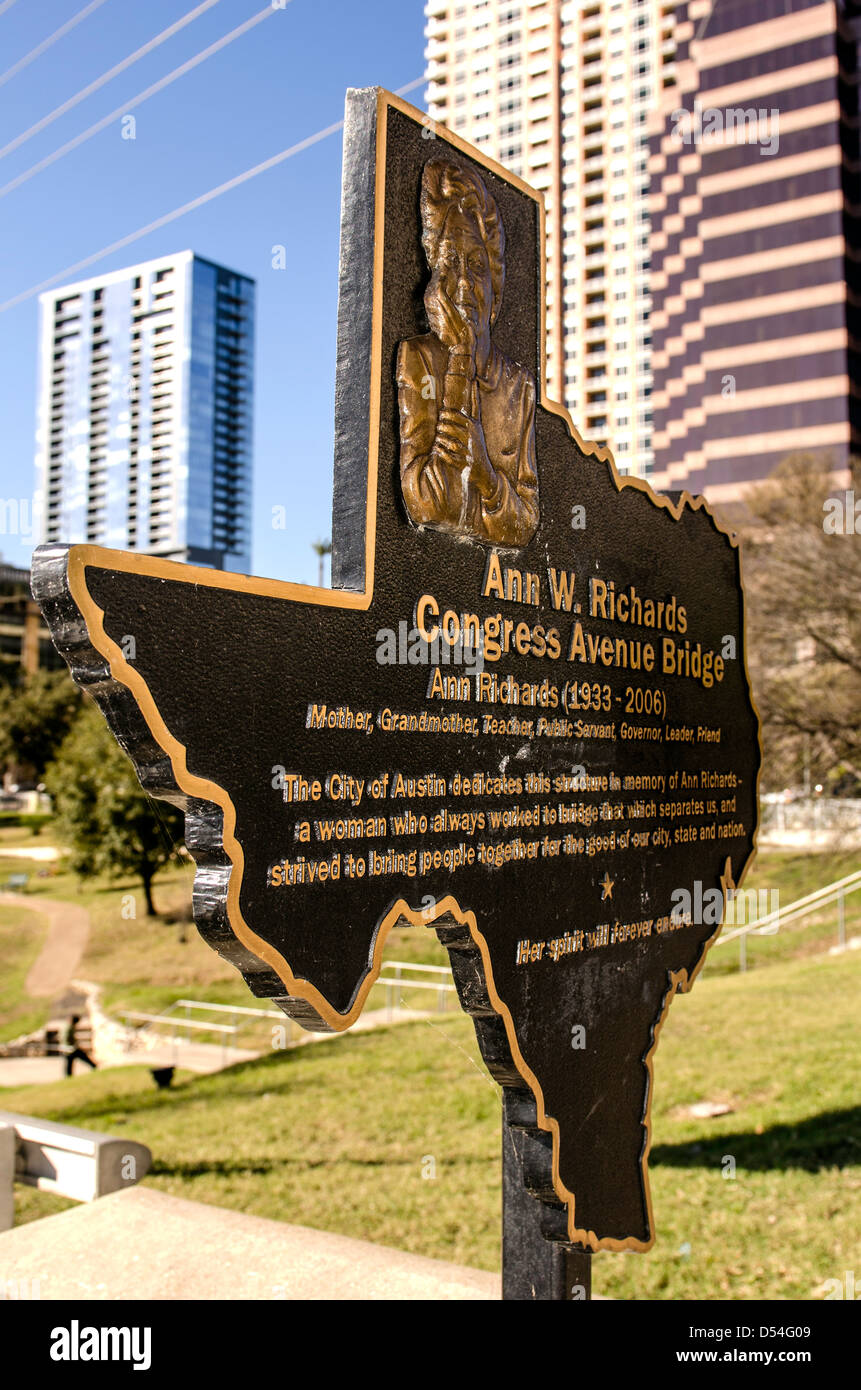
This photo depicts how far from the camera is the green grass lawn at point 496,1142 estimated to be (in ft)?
20.8

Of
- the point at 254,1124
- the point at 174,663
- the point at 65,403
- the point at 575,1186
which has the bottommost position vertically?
the point at 254,1124

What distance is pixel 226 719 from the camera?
7.65 ft

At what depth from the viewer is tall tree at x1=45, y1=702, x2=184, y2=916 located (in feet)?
90.3

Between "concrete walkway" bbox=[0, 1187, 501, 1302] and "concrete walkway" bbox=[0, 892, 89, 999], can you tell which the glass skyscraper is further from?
"concrete walkway" bbox=[0, 1187, 501, 1302]

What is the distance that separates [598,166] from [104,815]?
49.9m

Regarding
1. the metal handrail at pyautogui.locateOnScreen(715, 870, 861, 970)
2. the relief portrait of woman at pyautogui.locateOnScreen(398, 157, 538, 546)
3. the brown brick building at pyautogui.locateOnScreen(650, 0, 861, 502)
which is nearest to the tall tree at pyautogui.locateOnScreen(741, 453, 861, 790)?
the metal handrail at pyautogui.locateOnScreen(715, 870, 861, 970)

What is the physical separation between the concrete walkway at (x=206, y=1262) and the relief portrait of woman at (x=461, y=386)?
11.9 ft

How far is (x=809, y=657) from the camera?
18.4 m

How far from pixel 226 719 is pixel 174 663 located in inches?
6.9

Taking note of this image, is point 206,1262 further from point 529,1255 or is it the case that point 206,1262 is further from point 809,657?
point 809,657

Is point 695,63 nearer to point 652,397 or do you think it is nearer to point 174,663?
point 652,397

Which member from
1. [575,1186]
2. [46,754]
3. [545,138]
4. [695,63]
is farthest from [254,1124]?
[545,138]

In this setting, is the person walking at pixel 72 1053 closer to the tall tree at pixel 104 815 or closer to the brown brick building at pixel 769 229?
the tall tree at pixel 104 815

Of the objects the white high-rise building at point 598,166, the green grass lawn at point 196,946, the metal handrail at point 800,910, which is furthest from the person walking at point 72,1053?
the white high-rise building at point 598,166
